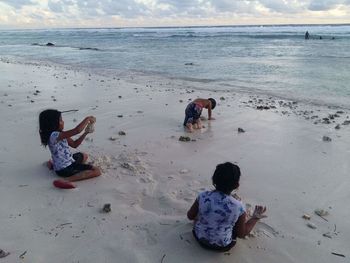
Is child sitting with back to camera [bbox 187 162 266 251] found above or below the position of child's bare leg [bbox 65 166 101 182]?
above

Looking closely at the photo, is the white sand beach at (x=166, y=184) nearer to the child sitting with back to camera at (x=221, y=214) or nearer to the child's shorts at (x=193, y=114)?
the child sitting with back to camera at (x=221, y=214)

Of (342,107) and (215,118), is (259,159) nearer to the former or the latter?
(215,118)

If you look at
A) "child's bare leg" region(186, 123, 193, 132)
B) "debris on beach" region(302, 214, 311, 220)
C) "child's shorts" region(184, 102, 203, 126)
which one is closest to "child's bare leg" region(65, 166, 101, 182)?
"debris on beach" region(302, 214, 311, 220)

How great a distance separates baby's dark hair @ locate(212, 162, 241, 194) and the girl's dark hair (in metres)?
2.65

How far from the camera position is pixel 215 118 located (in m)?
9.12

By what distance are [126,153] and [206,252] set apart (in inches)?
120

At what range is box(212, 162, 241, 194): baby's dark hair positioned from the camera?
3.57 meters

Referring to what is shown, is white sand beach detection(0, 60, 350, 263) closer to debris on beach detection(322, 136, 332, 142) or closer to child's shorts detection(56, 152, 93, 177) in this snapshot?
debris on beach detection(322, 136, 332, 142)

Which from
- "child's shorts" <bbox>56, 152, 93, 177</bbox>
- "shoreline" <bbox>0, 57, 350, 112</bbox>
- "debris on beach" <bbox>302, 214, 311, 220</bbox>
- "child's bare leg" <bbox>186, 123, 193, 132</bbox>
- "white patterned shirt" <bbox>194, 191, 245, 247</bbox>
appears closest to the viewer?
"white patterned shirt" <bbox>194, 191, 245, 247</bbox>

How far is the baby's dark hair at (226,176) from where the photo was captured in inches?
141

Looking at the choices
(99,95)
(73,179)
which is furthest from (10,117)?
(73,179)

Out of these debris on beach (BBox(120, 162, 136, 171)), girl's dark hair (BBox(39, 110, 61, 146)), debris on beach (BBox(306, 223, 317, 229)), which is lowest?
debris on beach (BBox(120, 162, 136, 171))

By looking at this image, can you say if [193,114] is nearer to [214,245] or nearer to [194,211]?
[194,211]

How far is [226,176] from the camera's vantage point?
359 cm
